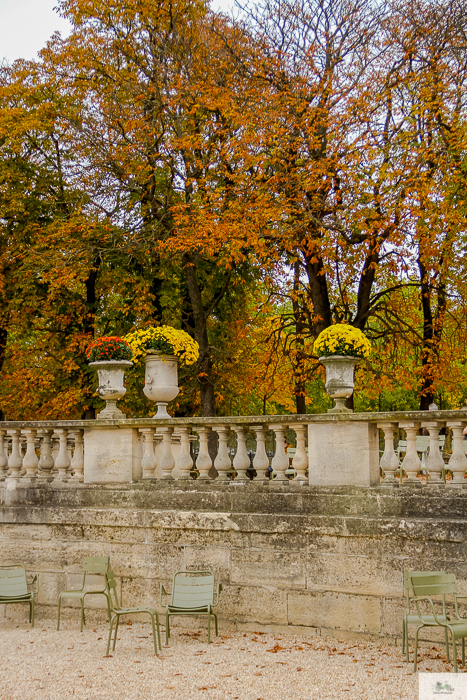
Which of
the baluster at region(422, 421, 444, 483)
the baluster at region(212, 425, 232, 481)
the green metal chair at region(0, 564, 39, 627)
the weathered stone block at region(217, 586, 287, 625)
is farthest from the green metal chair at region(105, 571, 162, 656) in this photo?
the baluster at region(422, 421, 444, 483)

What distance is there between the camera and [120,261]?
1579 centimetres

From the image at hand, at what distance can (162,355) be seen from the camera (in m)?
8.85

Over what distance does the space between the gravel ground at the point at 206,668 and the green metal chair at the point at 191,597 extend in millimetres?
348

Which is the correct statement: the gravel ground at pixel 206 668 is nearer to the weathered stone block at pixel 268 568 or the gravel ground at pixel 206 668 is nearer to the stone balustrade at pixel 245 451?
the weathered stone block at pixel 268 568

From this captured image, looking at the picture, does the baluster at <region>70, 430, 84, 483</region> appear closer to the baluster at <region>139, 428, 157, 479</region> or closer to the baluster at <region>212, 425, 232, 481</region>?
the baluster at <region>139, 428, 157, 479</region>

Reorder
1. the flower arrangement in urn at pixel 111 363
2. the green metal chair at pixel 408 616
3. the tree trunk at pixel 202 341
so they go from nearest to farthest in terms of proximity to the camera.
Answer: the green metal chair at pixel 408 616 < the flower arrangement in urn at pixel 111 363 < the tree trunk at pixel 202 341

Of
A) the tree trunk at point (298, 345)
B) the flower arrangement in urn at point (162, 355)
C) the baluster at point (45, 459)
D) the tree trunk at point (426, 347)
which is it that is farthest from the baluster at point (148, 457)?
the tree trunk at point (426, 347)

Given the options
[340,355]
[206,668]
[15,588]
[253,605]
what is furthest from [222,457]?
[15,588]

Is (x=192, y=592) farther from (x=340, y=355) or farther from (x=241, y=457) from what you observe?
(x=340, y=355)

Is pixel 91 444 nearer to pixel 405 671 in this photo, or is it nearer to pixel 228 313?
pixel 405 671

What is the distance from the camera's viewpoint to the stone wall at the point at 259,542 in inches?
286

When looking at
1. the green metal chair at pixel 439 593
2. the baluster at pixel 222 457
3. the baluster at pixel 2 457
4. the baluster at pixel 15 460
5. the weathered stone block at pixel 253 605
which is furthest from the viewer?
the baluster at pixel 2 457

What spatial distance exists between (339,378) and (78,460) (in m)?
3.45

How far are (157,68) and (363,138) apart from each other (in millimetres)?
4482
